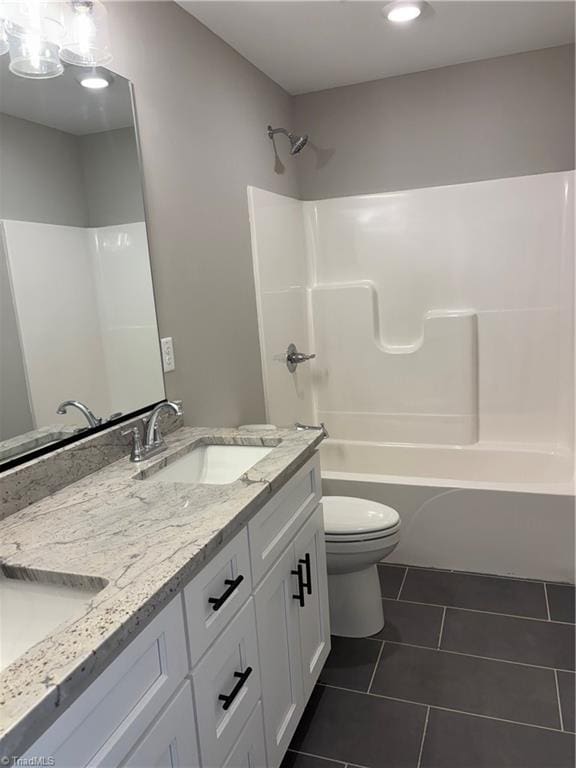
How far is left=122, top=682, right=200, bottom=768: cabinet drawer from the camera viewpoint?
0.95 meters

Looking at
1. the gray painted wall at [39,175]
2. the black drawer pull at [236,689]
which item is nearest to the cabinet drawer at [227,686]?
the black drawer pull at [236,689]

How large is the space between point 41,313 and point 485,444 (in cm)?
250

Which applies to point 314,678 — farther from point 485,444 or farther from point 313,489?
point 485,444

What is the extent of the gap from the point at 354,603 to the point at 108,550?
135cm

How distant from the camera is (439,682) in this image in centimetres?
195

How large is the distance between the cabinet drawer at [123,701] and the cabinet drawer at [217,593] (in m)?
0.04

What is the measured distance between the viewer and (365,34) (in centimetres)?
244

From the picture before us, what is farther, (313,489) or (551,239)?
(551,239)

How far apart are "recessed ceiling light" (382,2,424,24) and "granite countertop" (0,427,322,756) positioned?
1.69 m

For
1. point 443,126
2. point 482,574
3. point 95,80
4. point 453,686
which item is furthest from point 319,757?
point 443,126

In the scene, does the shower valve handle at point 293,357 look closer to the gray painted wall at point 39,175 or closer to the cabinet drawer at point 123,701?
the gray painted wall at point 39,175

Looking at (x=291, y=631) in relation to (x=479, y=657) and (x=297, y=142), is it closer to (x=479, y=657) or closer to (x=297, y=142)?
(x=479, y=657)

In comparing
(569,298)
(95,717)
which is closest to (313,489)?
(95,717)

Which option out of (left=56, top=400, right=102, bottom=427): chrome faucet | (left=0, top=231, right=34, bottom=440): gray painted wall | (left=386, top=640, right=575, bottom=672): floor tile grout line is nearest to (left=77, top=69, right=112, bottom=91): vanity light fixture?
(left=0, top=231, right=34, bottom=440): gray painted wall
